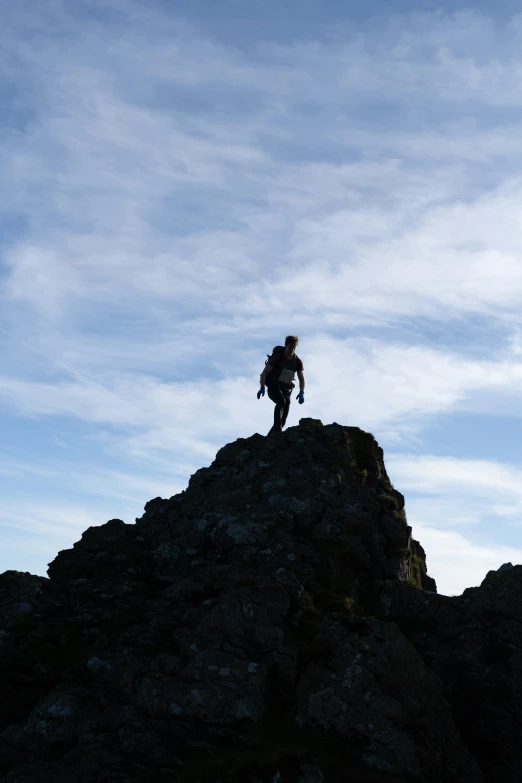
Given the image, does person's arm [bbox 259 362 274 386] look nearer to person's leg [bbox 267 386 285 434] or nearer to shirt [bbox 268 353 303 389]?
shirt [bbox 268 353 303 389]

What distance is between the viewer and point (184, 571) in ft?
68.9

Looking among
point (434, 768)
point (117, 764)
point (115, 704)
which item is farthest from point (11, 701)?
point (434, 768)

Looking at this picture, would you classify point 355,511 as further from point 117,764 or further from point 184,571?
point 117,764

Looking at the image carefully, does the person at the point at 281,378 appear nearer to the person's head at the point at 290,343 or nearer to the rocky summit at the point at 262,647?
the person's head at the point at 290,343

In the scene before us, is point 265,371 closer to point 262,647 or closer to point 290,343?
point 290,343

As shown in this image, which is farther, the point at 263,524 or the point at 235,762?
the point at 263,524

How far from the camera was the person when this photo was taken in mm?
28188

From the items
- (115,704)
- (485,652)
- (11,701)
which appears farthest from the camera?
(485,652)

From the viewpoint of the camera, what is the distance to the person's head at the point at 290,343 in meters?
28.3

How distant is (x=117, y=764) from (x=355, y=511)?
36.4ft

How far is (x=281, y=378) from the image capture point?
92.3 feet

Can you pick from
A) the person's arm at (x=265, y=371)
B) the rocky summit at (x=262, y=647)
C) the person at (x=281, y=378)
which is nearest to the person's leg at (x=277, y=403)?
the person at (x=281, y=378)

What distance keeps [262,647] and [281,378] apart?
13.5m

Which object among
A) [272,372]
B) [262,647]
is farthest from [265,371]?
[262,647]
